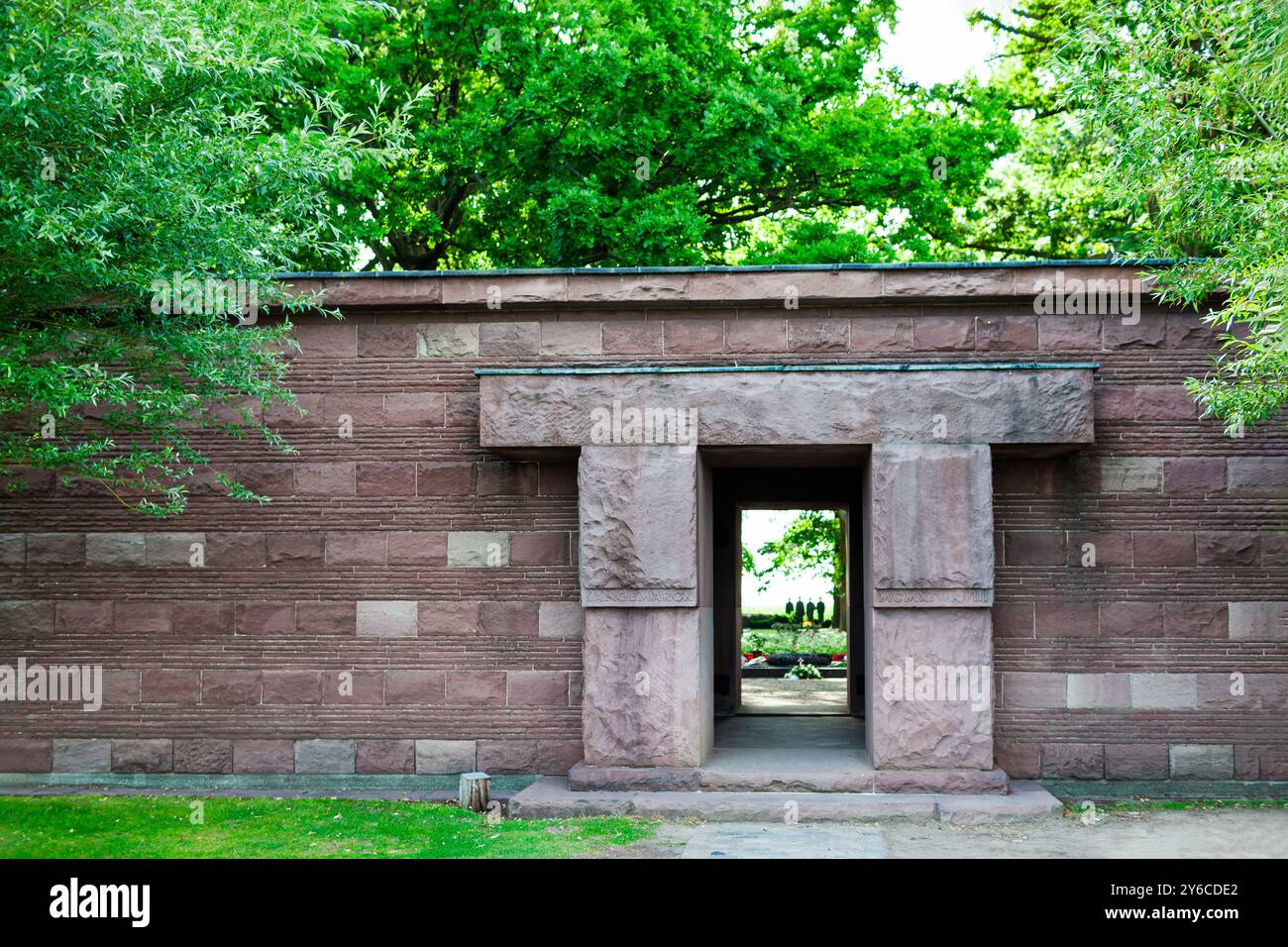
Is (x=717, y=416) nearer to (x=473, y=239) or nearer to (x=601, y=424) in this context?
(x=601, y=424)

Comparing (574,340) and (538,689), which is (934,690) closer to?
(538,689)

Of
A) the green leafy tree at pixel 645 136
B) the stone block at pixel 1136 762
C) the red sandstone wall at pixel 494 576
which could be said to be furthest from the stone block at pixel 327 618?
the green leafy tree at pixel 645 136

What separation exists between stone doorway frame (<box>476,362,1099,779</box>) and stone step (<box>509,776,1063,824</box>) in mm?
326

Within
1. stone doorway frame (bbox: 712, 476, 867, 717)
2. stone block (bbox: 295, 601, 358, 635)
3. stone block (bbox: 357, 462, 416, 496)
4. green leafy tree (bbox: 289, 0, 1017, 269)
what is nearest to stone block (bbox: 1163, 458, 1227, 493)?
stone doorway frame (bbox: 712, 476, 867, 717)

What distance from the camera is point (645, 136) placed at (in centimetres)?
1708


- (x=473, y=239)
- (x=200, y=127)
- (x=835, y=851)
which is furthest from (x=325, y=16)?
(x=835, y=851)

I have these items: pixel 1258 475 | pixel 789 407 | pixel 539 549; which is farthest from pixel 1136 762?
pixel 539 549

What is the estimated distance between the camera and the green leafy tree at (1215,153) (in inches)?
315

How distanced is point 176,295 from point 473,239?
12.5 metres

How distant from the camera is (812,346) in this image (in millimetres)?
10062

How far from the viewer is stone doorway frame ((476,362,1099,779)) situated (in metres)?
9.19

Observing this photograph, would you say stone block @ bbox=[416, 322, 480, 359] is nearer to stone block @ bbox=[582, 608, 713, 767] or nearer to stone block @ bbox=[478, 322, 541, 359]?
stone block @ bbox=[478, 322, 541, 359]

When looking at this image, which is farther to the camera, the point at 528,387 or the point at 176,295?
the point at 528,387

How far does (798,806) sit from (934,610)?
178cm
